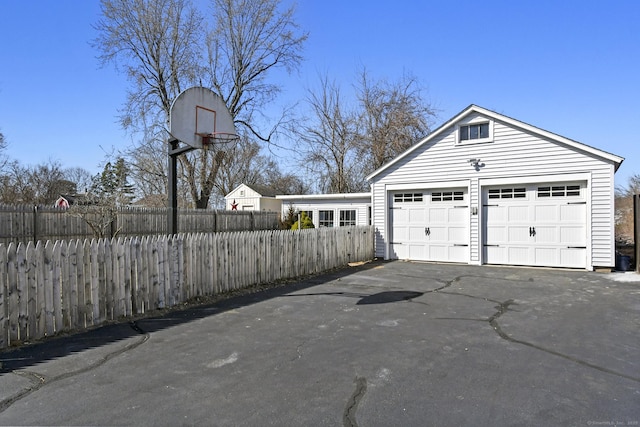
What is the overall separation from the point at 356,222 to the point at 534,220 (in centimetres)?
827

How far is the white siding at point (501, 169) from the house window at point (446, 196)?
438 mm

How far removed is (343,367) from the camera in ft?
14.5

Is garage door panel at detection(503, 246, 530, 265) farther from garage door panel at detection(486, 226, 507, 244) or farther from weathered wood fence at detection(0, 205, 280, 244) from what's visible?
weathered wood fence at detection(0, 205, 280, 244)

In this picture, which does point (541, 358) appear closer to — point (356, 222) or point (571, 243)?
point (571, 243)

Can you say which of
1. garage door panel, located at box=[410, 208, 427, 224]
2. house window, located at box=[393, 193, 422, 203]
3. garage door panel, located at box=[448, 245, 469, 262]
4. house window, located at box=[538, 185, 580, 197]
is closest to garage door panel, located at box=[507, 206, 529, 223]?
house window, located at box=[538, 185, 580, 197]

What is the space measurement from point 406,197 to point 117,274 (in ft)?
35.2

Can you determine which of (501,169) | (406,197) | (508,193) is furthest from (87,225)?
(508,193)

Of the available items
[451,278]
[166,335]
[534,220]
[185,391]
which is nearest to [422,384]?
[185,391]

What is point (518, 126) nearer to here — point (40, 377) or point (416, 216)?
point (416, 216)

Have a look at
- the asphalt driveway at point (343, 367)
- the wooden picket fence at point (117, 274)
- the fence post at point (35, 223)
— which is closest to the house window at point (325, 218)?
the wooden picket fence at point (117, 274)

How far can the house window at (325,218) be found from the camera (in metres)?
20.3

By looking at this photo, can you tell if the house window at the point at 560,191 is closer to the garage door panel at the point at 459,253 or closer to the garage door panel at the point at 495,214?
the garage door panel at the point at 495,214

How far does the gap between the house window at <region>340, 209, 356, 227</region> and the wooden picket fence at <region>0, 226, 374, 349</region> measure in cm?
868

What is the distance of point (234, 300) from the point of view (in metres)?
8.20
